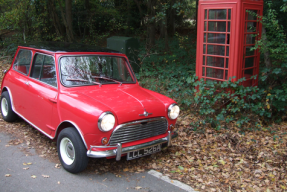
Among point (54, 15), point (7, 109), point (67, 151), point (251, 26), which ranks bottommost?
point (67, 151)

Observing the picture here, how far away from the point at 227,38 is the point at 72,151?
409 centimetres

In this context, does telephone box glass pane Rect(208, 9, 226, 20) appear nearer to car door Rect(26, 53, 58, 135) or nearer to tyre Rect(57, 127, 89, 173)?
car door Rect(26, 53, 58, 135)

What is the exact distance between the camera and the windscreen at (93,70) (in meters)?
4.45

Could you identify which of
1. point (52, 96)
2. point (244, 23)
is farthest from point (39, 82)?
point (244, 23)

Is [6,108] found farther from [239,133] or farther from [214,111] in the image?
[239,133]

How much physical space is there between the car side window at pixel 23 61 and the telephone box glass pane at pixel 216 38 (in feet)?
12.8

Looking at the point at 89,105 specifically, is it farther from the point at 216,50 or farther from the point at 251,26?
the point at 251,26

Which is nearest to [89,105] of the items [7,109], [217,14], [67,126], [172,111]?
[67,126]

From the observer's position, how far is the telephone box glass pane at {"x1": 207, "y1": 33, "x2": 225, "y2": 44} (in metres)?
6.14

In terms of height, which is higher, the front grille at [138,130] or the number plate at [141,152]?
the front grille at [138,130]

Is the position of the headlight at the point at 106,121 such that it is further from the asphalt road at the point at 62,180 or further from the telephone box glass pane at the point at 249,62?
the telephone box glass pane at the point at 249,62

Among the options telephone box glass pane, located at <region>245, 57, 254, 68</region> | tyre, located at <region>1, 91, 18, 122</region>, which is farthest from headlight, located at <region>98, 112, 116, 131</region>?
telephone box glass pane, located at <region>245, 57, 254, 68</region>

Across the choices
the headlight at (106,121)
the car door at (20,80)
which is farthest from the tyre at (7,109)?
the headlight at (106,121)

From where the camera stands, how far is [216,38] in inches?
246
